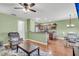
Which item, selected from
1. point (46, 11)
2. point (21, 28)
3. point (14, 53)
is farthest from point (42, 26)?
point (14, 53)

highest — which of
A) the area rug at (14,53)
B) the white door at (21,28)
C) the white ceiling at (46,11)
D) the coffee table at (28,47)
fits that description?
the white ceiling at (46,11)

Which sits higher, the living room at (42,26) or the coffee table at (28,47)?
the living room at (42,26)

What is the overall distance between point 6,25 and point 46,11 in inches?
30.4

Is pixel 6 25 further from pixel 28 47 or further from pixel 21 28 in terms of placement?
pixel 28 47

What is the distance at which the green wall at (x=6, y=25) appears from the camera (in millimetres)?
2117

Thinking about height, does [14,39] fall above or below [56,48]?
above

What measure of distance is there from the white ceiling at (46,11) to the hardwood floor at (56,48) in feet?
1.44

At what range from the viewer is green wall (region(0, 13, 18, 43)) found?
2.12 metres

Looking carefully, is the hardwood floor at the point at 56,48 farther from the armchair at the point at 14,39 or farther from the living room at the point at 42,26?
the armchair at the point at 14,39

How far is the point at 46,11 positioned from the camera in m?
2.12

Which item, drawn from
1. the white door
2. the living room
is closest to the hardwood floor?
the living room

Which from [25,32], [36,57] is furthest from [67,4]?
[36,57]

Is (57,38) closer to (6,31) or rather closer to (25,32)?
(25,32)

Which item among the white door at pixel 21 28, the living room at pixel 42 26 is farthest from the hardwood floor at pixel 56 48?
the white door at pixel 21 28
